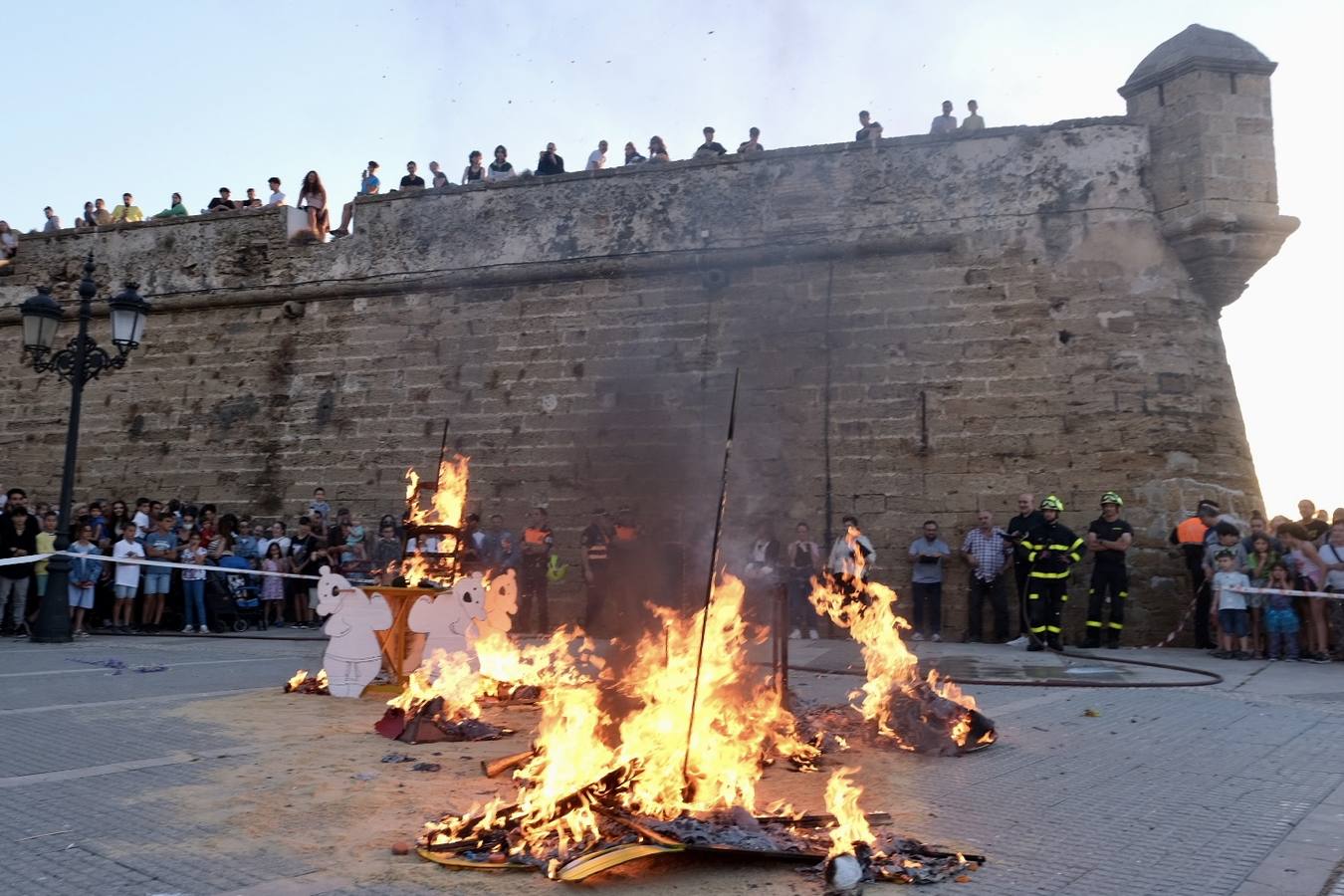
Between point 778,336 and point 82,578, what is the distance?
8.94 m

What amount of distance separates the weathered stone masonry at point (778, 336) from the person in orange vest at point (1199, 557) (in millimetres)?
329

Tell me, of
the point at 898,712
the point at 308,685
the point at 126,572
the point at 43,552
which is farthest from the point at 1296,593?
the point at 43,552

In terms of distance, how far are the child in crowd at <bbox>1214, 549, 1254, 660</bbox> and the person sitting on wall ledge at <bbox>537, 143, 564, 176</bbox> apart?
1024 centimetres

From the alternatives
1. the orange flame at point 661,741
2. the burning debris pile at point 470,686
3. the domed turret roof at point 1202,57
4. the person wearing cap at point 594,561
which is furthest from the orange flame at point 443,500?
the domed turret roof at point 1202,57

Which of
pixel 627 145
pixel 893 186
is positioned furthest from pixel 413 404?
pixel 893 186

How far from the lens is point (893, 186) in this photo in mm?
13000

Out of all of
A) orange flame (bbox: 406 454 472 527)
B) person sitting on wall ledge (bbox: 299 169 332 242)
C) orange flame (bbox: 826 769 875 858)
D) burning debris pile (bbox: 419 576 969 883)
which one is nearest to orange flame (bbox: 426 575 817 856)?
burning debris pile (bbox: 419 576 969 883)

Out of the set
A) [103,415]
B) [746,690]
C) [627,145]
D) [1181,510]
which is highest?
[627,145]

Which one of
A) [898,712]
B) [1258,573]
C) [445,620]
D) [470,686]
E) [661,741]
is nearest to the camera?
[661,741]

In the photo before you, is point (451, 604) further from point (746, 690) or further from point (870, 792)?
point (870, 792)

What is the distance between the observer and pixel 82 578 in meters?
11.6

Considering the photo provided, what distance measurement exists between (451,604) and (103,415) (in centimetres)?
1197

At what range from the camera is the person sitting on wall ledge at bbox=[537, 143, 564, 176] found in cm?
1512

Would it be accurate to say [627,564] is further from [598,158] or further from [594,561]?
[598,158]
